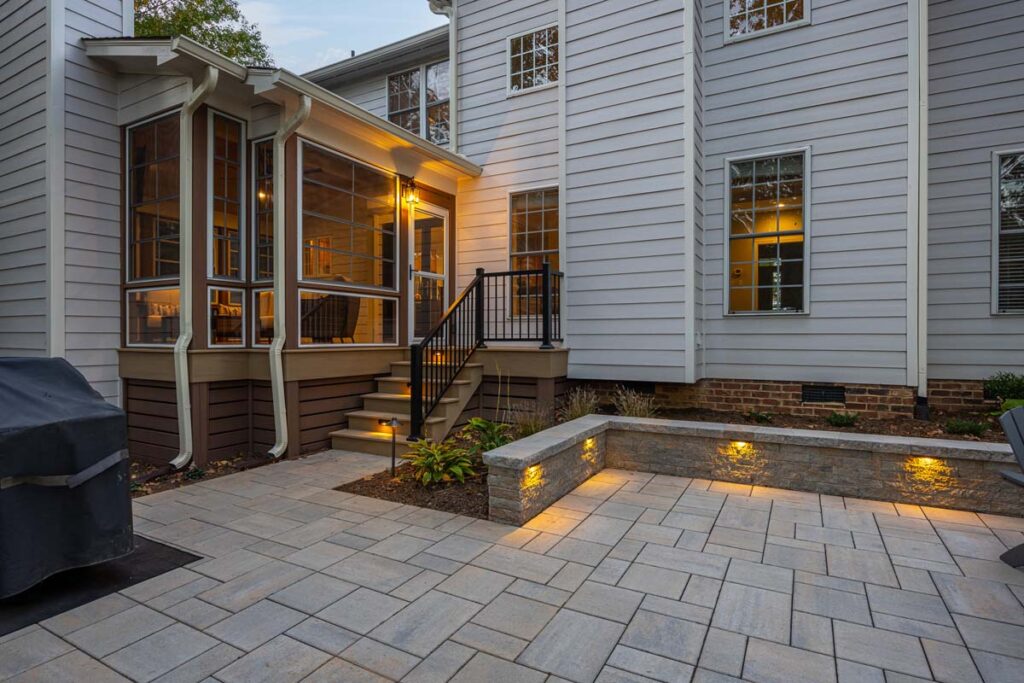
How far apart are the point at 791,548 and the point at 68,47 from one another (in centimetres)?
723

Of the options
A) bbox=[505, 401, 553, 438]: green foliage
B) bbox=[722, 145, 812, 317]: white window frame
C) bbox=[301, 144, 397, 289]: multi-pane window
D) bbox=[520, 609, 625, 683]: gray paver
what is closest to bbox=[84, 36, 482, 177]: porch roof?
bbox=[301, 144, 397, 289]: multi-pane window

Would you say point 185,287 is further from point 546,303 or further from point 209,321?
point 546,303

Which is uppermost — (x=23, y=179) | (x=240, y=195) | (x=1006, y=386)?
(x=23, y=179)

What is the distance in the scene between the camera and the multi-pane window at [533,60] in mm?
6574

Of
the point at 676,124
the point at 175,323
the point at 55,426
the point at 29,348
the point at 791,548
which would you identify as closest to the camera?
the point at 55,426

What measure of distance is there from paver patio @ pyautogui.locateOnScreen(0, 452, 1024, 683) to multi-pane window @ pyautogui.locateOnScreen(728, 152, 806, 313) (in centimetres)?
267

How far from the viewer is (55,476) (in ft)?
7.67

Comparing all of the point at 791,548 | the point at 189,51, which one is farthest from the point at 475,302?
the point at 791,548

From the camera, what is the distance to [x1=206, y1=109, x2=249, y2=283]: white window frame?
4836 mm

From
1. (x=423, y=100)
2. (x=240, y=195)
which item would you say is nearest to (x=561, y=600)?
(x=240, y=195)

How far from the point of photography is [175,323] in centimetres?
488

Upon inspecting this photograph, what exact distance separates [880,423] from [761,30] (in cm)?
427

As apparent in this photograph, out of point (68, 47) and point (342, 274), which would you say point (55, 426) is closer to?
point (342, 274)

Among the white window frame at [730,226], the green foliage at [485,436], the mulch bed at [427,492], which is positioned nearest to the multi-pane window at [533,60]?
the white window frame at [730,226]
